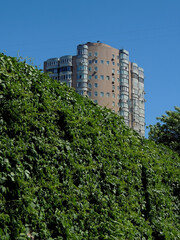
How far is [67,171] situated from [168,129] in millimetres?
17606

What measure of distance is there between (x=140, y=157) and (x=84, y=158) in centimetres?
264

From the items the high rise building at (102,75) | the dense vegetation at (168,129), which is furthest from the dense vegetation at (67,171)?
the high rise building at (102,75)

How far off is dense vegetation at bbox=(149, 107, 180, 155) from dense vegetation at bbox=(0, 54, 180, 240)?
530 inches

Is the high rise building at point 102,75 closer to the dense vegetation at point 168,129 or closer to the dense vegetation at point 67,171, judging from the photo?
the dense vegetation at point 168,129

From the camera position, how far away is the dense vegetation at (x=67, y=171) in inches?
198

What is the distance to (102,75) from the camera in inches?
→ 3100

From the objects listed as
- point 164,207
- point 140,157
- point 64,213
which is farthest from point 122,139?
point 64,213

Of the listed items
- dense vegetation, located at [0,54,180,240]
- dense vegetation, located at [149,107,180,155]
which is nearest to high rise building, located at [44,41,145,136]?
dense vegetation, located at [149,107,180,155]

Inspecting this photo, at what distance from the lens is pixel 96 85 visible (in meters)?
77.6

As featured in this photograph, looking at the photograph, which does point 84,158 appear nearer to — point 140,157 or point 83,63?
point 140,157

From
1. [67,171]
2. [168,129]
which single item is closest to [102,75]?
[168,129]

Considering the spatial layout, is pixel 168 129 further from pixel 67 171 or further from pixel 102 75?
pixel 102 75

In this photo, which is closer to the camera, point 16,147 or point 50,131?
point 16,147

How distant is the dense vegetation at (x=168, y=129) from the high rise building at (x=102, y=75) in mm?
51428
